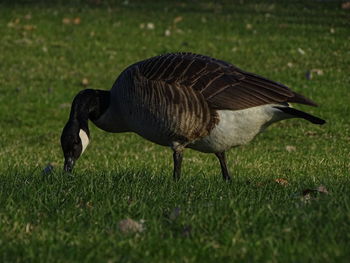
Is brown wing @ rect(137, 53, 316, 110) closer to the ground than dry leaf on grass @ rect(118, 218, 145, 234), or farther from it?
farther from it

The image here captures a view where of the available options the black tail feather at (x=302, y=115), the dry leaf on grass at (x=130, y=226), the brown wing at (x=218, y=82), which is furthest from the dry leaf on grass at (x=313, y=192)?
the dry leaf on grass at (x=130, y=226)

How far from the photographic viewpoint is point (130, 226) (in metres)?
4.89

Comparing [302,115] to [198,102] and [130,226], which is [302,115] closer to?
[198,102]

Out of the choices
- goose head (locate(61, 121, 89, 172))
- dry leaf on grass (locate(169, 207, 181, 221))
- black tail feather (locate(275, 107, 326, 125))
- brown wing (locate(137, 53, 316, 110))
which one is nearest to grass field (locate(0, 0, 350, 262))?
dry leaf on grass (locate(169, 207, 181, 221))

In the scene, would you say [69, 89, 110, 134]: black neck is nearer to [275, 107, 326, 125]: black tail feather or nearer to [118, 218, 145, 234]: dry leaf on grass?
[275, 107, 326, 125]: black tail feather

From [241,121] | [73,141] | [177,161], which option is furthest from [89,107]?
[241,121]

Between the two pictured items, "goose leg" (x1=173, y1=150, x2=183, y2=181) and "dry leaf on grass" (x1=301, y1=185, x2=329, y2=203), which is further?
"goose leg" (x1=173, y1=150, x2=183, y2=181)

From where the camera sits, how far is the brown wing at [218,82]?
7129mm

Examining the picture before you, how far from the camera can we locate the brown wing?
7129mm

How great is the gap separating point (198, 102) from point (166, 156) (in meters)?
4.09

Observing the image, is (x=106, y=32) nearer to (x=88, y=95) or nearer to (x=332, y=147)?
(x=332, y=147)

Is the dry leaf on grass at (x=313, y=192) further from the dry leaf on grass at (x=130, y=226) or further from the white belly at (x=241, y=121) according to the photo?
the dry leaf on grass at (x=130, y=226)

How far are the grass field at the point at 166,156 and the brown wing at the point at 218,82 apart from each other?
2.67 ft

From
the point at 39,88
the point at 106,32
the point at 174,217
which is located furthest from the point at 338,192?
the point at 106,32
